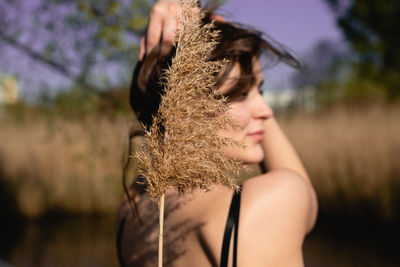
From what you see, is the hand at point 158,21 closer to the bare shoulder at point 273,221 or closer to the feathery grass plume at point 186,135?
the feathery grass plume at point 186,135

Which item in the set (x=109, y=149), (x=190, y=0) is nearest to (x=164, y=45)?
(x=190, y=0)

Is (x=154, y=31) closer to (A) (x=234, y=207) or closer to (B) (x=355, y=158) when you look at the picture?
(A) (x=234, y=207)

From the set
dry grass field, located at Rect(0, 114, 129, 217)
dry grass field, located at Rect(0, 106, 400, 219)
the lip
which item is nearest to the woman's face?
the lip

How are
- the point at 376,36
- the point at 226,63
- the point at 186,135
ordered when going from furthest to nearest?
the point at 376,36 → the point at 226,63 → the point at 186,135

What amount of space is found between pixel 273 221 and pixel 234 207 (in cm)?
12

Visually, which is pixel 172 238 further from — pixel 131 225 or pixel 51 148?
pixel 51 148

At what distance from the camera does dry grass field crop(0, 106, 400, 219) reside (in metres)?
5.94

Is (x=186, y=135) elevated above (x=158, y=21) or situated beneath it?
situated beneath

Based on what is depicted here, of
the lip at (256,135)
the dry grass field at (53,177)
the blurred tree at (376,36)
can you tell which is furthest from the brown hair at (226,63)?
the blurred tree at (376,36)

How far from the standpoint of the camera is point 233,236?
44.1 inches

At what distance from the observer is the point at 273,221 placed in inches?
44.6

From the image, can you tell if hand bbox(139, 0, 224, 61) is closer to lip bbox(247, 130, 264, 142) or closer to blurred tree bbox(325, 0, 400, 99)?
lip bbox(247, 130, 264, 142)

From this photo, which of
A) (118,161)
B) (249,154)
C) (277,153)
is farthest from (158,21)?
(118,161)

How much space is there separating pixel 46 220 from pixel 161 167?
7776mm
